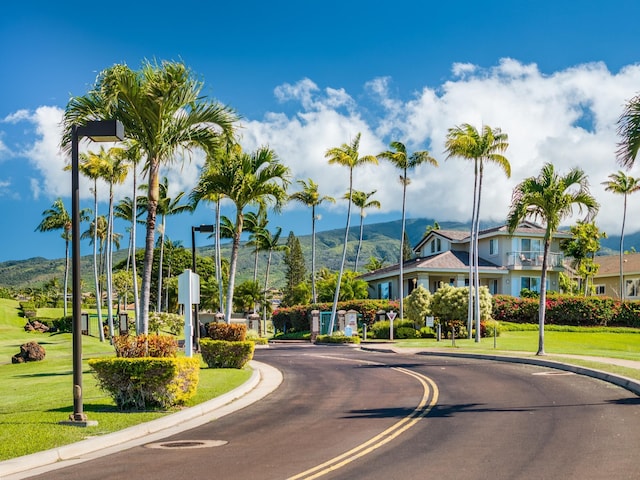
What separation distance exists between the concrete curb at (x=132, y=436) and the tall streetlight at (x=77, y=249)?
0.93m

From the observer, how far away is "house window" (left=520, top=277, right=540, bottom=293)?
6028cm

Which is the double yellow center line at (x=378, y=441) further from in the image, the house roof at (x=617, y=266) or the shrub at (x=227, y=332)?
the house roof at (x=617, y=266)

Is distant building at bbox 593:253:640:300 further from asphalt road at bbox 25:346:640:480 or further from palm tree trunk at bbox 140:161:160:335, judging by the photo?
palm tree trunk at bbox 140:161:160:335

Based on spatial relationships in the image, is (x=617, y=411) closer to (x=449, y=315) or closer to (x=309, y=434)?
(x=309, y=434)

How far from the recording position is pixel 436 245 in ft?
219

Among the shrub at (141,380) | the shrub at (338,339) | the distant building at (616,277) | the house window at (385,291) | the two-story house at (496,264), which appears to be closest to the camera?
the shrub at (141,380)

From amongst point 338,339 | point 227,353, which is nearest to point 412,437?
point 227,353

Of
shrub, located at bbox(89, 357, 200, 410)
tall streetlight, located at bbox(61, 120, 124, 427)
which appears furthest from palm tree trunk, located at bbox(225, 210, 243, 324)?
tall streetlight, located at bbox(61, 120, 124, 427)

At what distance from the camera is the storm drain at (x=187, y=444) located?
428 inches

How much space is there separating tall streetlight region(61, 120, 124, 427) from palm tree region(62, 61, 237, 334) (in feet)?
14.0

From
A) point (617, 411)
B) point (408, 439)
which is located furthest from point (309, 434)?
point (617, 411)

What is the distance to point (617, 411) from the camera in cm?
1349

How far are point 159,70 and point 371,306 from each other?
40.9m

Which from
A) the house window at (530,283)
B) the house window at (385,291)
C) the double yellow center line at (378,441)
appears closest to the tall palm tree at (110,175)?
the house window at (385,291)
